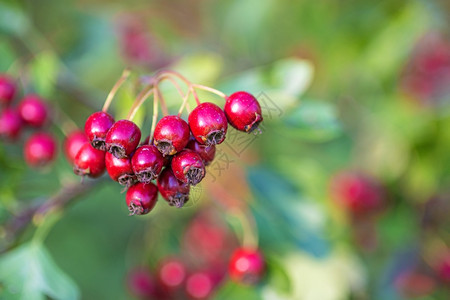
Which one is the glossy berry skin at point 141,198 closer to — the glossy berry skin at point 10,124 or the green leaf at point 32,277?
the green leaf at point 32,277

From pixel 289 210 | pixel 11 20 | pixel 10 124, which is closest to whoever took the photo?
pixel 10 124

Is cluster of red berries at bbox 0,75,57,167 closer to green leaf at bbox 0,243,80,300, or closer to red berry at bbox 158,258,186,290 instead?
green leaf at bbox 0,243,80,300

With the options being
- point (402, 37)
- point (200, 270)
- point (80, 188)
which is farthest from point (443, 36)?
point (80, 188)

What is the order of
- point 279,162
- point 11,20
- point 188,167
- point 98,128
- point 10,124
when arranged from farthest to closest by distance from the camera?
point 279,162, point 11,20, point 10,124, point 98,128, point 188,167

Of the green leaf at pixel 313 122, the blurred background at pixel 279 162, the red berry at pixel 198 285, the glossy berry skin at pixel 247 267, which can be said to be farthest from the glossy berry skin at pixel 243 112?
the red berry at pixel 198 285

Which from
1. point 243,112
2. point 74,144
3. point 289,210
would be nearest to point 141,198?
point 243,112

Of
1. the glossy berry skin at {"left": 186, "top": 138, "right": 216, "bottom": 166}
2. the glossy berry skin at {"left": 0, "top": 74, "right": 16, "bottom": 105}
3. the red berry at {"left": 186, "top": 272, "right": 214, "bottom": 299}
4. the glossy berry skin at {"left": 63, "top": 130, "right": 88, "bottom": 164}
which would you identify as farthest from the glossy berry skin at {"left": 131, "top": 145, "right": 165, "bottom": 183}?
the red berry at {"left": 186, "top": 272, "right": 214, "bottom": 299}

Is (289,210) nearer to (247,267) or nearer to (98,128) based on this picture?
(247,267)
